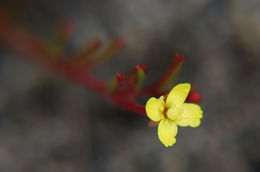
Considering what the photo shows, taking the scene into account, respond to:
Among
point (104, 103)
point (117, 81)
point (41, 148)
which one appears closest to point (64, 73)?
point (104, 103)

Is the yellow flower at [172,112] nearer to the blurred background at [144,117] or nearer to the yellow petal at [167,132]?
the yellow petal at [167,132]

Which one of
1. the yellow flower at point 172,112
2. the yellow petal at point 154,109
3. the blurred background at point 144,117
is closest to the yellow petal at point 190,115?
Result: the yellow flower at point 172,112

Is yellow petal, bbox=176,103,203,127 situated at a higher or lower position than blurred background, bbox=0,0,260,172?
lower

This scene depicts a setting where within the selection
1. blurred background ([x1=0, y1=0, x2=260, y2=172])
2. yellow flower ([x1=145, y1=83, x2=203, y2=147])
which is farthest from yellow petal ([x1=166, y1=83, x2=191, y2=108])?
blurred background ([x1=0, y1=0, x2=260, y2=172])

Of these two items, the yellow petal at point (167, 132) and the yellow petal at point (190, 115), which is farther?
the yellow petal at point (190, 115)

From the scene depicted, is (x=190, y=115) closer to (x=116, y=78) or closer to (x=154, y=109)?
(x=154, y=109)

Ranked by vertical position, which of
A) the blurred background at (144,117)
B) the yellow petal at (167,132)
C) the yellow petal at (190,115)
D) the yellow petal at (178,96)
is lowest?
the yellow petal at (167,132)

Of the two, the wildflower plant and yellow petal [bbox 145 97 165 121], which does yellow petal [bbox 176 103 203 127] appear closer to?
the wildflower plant
